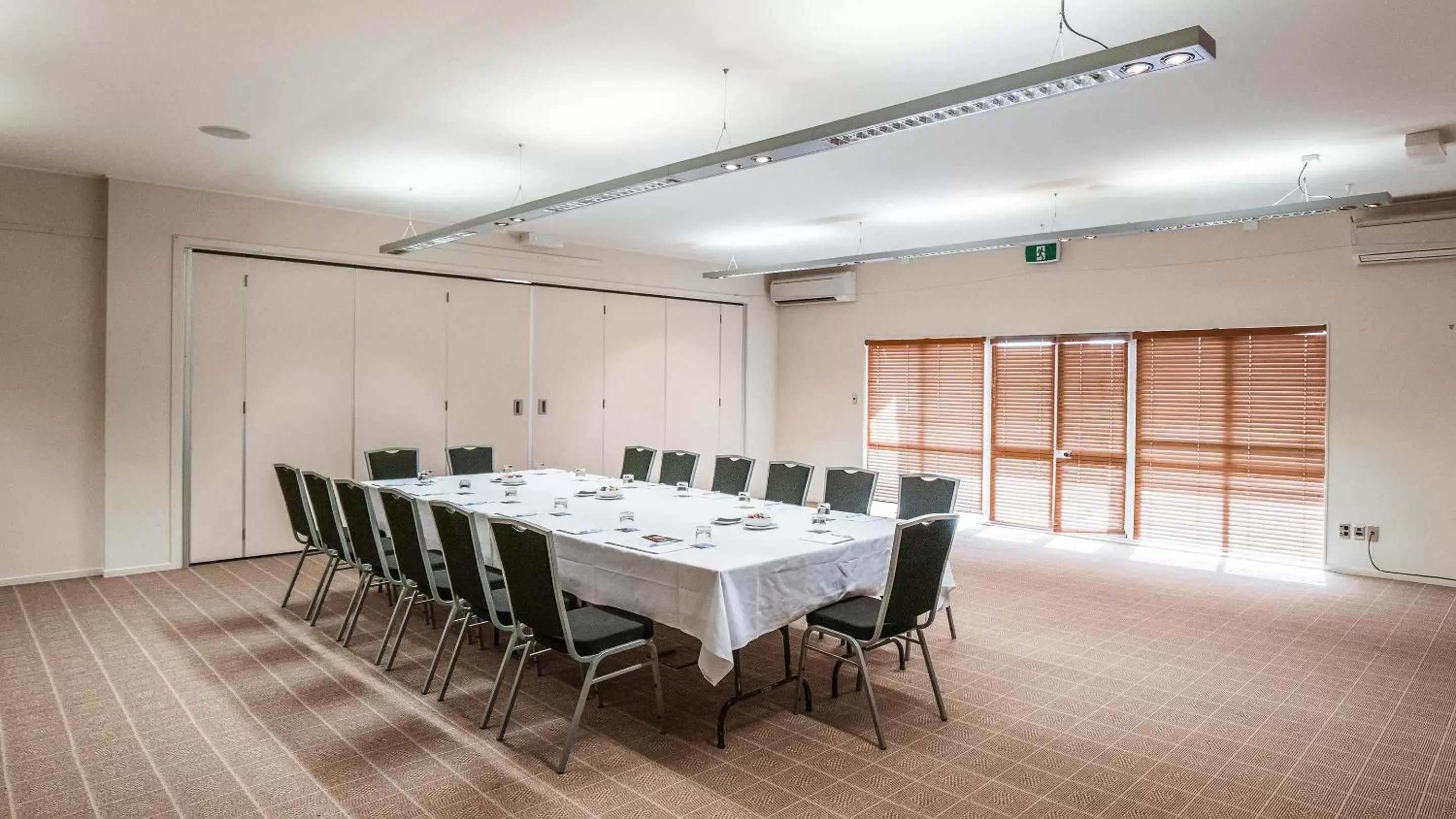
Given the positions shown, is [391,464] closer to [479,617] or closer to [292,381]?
[292,381]

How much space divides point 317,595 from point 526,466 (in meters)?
3.62

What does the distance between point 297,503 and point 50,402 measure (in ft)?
8.79

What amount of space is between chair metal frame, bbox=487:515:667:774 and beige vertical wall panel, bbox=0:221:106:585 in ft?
16.2

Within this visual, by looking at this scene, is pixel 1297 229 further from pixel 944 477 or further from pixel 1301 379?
pixel 944 477

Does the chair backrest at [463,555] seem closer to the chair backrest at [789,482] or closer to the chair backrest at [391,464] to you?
the chair backrest at [789,482]

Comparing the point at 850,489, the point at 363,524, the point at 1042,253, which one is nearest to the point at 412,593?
the point at 363,524

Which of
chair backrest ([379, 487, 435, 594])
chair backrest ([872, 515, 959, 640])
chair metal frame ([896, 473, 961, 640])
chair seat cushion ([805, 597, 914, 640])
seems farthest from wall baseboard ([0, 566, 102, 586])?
chair backrest ([872, 515, 959, 640])

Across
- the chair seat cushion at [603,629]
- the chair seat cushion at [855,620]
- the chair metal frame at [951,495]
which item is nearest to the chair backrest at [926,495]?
the chair metal frame at [951,495]

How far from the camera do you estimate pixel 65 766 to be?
3334 mm

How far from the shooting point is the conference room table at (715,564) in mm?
3531

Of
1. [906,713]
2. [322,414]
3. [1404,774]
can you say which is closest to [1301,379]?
[1404,774]

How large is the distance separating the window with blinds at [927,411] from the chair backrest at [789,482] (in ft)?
10.4

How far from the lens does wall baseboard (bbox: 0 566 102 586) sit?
6219 mm

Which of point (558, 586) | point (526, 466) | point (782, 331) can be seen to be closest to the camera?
point (558, 586)
